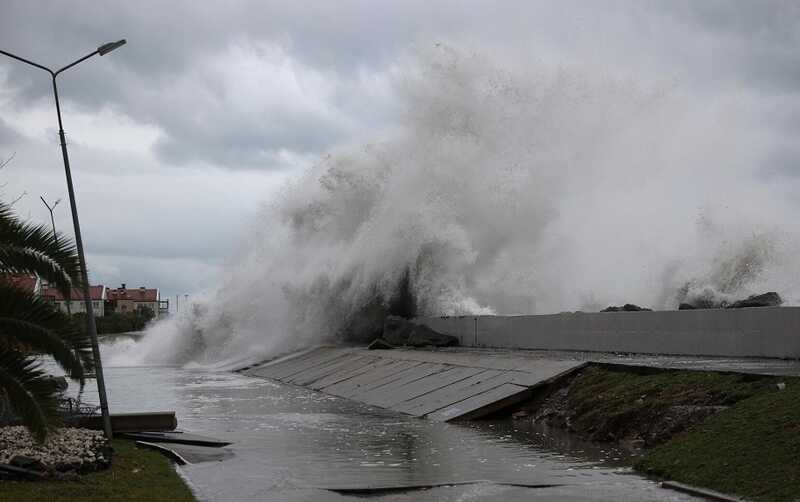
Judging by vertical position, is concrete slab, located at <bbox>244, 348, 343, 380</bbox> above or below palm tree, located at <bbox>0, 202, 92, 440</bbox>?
below

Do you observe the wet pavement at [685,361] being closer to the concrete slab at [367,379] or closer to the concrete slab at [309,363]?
the concrete slab at [367,379]

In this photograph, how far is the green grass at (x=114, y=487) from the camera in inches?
373

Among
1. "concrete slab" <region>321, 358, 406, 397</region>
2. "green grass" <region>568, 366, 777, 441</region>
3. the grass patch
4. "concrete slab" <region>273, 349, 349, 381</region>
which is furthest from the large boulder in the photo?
"green grass" <region>568, 366, 777, 441</region>

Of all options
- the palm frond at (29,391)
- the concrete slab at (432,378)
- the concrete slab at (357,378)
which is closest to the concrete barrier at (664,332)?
the concrete slab at (432,378)

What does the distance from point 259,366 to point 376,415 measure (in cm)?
2003

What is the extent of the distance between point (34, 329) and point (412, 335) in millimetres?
23510

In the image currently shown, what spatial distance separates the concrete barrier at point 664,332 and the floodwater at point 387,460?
183 inches

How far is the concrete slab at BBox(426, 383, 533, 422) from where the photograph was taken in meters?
17.7

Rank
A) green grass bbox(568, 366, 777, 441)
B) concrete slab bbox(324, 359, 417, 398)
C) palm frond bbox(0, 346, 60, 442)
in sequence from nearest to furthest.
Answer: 1. palm frond bbox(0, 346, 60, 442)
2. green grass bbox(568, 366, 777, 441)
3. concrete slab bbox(324, 359, 417, 398)

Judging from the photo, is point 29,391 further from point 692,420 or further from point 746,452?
point 692,420

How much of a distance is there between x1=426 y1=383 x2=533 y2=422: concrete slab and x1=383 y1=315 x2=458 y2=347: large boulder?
13.3 m

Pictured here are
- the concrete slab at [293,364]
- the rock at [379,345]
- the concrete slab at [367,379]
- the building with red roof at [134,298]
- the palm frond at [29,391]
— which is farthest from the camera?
the building with red roof at [134,298]

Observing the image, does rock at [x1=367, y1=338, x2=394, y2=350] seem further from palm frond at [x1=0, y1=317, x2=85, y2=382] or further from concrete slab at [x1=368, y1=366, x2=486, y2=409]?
palm frond at [x1=0, y1=317, x2=85, y2=382]

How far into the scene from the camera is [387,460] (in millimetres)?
13141
